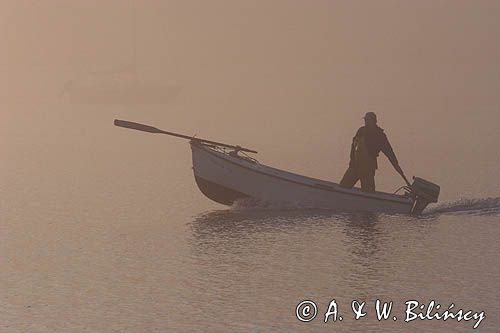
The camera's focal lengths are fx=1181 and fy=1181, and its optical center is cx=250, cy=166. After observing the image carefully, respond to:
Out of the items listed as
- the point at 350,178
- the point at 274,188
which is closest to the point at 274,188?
the point at 274,188

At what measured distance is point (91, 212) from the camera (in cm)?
3281

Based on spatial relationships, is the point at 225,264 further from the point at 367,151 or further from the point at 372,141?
the point at 372,141

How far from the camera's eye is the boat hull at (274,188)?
99.4ft

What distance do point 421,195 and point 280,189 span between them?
12.0ft

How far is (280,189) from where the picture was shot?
30.9 meters

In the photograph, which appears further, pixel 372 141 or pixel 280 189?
pixel 372 141

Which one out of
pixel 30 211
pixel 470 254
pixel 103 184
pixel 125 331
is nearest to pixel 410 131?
pixel 103 184

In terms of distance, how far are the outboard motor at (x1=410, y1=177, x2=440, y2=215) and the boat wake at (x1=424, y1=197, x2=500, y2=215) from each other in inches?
18.3

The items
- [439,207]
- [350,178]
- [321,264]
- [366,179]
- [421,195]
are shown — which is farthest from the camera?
[439,207]

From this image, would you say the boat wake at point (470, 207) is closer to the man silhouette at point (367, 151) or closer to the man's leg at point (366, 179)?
the man silhouette at point (367, 151)

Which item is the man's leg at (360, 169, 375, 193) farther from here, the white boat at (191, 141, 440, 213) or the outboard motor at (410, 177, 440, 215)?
the outboard motor at (410, 177, 440, 215)

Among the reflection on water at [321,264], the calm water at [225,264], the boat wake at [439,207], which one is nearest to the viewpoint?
the calm water at [225,264]

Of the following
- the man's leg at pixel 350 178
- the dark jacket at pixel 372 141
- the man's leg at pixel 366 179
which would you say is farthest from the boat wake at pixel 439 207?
the dark jacket at pixel 372 141

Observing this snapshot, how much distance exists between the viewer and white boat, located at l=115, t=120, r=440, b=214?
30.2 metres
